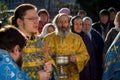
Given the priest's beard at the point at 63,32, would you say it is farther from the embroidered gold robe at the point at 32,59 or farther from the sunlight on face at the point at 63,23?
the embroidered gold robe at the point at 32,59

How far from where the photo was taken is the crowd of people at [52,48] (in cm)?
354

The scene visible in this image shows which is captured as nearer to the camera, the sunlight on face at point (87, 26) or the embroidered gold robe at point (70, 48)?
the embroidered gold robe at point (70, 48)

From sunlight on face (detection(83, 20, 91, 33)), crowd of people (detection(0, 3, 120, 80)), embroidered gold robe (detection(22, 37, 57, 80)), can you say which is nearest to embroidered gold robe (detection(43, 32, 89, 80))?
crowd of people (detection(0, 3, 120, 80))

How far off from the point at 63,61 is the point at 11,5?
47.9 ft

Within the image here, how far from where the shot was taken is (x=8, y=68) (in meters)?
3.42

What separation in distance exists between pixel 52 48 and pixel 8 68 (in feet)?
11.6

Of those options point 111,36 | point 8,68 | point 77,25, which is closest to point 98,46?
point 111,36

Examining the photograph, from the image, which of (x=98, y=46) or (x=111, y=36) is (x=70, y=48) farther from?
(x=98, y=46)

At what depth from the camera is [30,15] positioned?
15.1 feet

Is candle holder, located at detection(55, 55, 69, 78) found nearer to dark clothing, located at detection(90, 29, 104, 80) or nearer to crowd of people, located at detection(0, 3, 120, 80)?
crowd of people, located at detection(0, 3, 120, 80)

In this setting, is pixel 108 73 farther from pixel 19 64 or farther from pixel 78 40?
pixel 19 64

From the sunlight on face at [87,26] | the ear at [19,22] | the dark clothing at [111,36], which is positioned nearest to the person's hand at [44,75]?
the ear at [19,22]

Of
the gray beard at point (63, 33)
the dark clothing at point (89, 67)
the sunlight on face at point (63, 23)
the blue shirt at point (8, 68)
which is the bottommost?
the dark clothing at point (89, 67)

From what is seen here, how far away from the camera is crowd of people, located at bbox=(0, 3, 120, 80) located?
11.6 ft
